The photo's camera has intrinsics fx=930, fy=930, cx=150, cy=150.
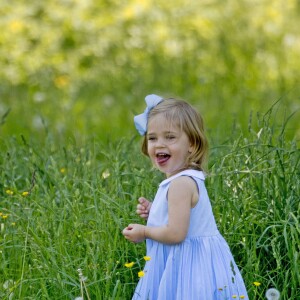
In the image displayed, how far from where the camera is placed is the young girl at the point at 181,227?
3.44 m

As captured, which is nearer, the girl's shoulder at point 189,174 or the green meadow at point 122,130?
the girl's shoulder at point 189,174

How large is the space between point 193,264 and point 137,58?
5.49 metres

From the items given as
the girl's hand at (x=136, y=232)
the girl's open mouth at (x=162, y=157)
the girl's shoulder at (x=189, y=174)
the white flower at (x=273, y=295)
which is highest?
the girl's open mouth at (x=162, y=157)

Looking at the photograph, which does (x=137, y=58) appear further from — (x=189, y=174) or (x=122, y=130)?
(x=189, y=174)

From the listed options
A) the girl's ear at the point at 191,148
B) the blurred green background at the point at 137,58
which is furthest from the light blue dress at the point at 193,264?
the blurred green background at the point at 137,58

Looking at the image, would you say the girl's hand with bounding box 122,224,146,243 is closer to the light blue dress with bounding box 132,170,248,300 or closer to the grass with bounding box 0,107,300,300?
the light blue dress with bounding box 132,170,248,300

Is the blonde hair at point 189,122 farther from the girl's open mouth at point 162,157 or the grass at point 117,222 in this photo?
the grass at point 117,222

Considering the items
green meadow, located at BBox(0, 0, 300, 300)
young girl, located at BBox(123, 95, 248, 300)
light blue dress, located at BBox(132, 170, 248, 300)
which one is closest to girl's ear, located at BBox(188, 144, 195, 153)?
young girl, located at BBox(123, 95, 248, 300)

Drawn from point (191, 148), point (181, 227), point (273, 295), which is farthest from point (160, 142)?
point (273, 295)

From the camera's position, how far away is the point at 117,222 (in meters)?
3.91

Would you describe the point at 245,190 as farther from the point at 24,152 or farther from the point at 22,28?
the point at 22,28

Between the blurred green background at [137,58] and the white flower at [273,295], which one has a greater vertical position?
the blurred green background at [137,58]

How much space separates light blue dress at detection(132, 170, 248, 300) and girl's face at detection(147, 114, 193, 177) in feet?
0.21

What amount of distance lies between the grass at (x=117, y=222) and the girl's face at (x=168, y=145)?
0.47 meters
